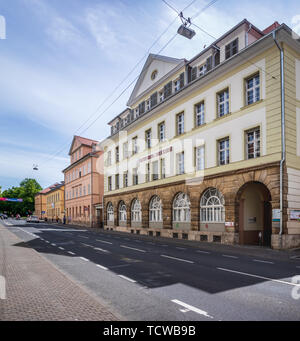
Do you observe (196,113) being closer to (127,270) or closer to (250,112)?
(250,112)

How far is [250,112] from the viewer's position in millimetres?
18875

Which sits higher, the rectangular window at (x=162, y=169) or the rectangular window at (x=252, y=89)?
the rectangular window at (x=252, y=89)

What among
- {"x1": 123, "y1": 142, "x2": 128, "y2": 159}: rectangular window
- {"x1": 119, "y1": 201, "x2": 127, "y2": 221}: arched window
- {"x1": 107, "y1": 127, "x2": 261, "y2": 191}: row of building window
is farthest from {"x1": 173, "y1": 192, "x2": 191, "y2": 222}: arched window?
{"x1": 123, "y1": 142, "x2": 128, "y2": 159}: rectangular window

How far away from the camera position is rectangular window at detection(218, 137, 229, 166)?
20.8m

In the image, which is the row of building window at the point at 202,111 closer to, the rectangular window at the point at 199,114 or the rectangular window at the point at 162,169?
the rectangular window at the point at 199,114

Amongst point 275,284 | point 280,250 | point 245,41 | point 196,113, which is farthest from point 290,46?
point 275,284

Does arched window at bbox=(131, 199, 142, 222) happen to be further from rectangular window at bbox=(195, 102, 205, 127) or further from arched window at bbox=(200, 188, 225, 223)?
rectangular window at bbox=(195, 102, 205, 127)

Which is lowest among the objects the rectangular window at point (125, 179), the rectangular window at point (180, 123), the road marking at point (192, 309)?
the road marking at point (192, 309)

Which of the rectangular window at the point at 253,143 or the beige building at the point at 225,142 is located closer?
the beige building at the point at 225,142

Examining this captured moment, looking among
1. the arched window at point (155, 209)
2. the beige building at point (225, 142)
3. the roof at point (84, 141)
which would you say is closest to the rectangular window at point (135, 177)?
the beige building at point (225, 142)

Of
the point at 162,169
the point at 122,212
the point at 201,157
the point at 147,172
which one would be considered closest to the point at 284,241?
the point at 201,157

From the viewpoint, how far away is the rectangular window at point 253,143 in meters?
18.6

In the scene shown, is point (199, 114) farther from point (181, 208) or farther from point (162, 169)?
point (181, 208)
